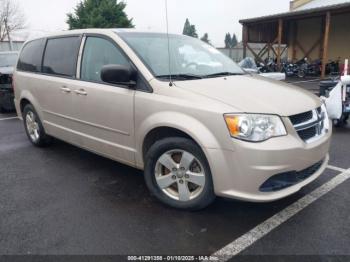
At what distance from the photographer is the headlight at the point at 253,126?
106 inches

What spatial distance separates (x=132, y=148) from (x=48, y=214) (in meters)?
1.03

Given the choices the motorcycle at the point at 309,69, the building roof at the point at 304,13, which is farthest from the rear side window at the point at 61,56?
the motorcycle at the point at 309,69

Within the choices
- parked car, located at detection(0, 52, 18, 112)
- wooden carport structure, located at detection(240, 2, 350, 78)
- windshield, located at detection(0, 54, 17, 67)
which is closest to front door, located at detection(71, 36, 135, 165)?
parked car, located at detection(0, 52, 18, 112)

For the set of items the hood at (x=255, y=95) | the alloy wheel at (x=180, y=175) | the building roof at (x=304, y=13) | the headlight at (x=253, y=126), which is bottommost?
the alloy wheel at (x=180, y=175)

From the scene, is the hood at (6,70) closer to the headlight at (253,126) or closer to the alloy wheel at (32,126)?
the alloy wheel at (32,126)

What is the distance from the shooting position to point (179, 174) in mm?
3141

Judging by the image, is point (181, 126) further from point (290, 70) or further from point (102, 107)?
point (290, 70)

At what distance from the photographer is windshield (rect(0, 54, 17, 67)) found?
31.1 feet

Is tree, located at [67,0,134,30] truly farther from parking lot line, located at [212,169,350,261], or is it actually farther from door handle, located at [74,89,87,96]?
parking lot line, located at [212,169,350,261]

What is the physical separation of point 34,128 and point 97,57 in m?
2.13

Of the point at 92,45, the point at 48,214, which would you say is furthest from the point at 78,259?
the point at 92,45

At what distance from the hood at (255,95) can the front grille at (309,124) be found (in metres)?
0.05

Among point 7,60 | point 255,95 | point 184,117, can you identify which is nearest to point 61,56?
point 184,117

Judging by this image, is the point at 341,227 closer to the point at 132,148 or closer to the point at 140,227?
the point at 140,227
